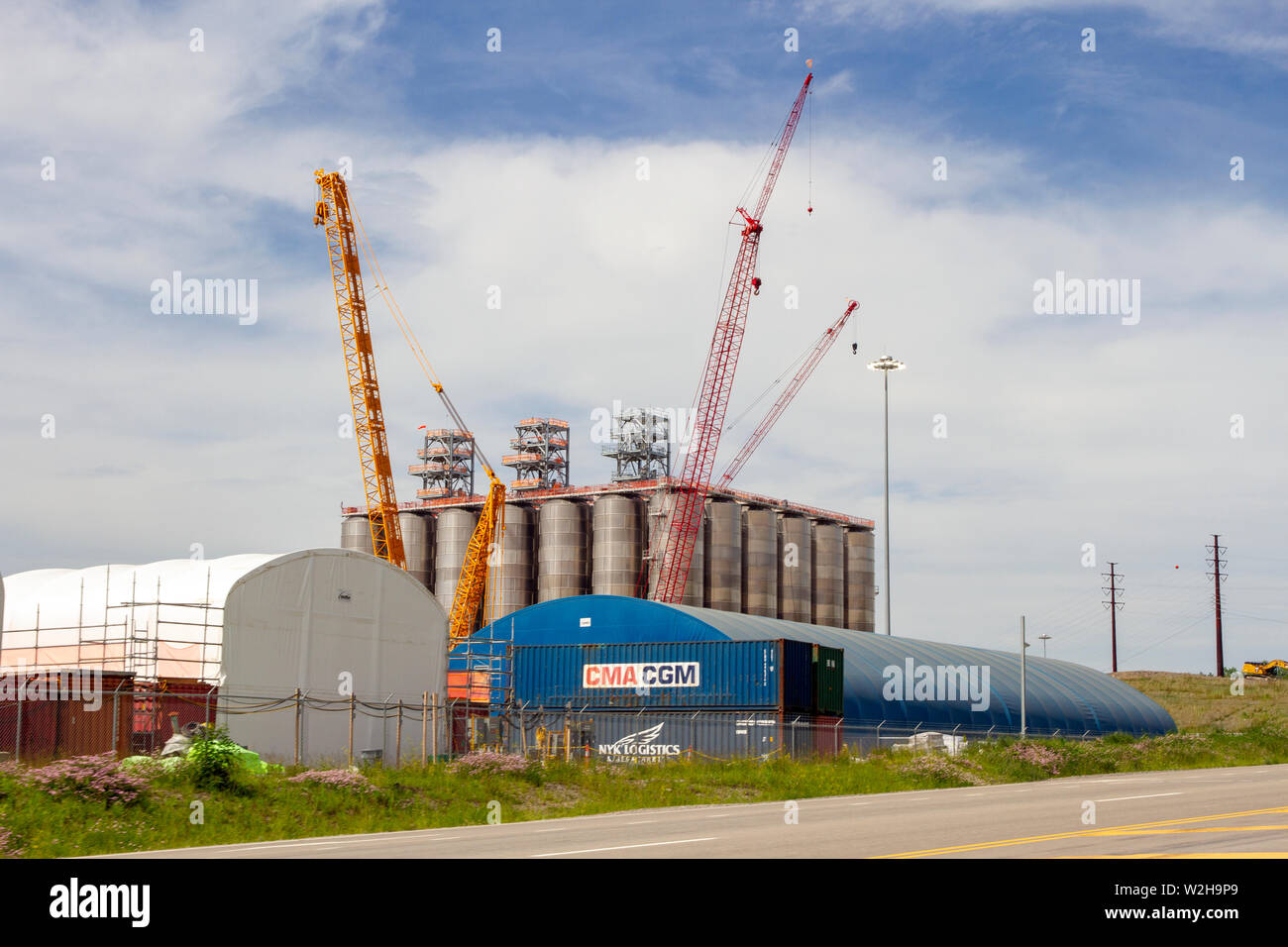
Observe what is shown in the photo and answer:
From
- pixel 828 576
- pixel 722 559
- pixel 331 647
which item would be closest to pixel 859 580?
pixel 828 576

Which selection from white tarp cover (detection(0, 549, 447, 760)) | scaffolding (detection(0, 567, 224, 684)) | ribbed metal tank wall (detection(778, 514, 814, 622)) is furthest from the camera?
ribbed metal tank wall (detection(778, 514, 814, 622))

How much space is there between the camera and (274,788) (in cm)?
2514

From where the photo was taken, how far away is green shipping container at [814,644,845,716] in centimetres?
4841

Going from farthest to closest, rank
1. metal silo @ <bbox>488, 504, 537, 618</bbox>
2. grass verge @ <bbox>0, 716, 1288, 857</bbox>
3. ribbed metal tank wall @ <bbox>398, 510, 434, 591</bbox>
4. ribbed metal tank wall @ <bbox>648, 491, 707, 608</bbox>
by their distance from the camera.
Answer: ribbed metal tank wall @ <bbox>398, 510, 434, 591</bbox>, metal silo @ <bbox>488, 504, 537, 618</bbox>, ribbed metal tank wall @ <bbox>648, 491, 707, 608</bbox>, grass verge @ <bbox>0, 716, 1288, 857</bbox>

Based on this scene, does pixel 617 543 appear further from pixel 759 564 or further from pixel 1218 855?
pixel 1218 855

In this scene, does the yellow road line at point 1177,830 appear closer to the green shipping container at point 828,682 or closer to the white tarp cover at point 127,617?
the white tarp cover at point 127,617

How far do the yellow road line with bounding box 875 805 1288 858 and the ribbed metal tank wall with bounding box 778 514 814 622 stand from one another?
10142 cm

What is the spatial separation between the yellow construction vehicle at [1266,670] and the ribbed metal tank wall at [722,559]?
5815cm

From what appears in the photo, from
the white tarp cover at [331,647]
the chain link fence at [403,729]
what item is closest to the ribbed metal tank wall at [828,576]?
the chain link fence at [403,729]

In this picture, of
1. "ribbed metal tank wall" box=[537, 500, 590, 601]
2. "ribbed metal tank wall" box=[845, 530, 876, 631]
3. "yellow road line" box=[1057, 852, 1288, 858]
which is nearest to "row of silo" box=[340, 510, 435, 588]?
"ribbed metal tank wall" box=[537, 500, 590, 601]

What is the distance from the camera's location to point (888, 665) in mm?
57812

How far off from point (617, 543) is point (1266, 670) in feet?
236

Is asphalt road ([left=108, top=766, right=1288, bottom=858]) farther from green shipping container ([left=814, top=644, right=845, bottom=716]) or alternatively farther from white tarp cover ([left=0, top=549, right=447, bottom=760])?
green shipping container ([left=814, top=644, right=845, bottom=716])
